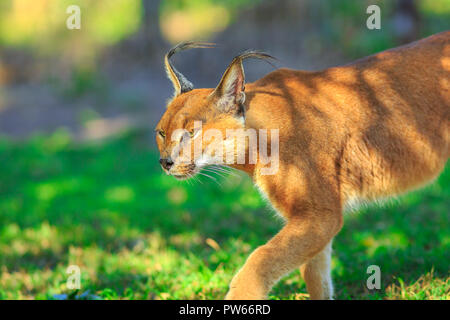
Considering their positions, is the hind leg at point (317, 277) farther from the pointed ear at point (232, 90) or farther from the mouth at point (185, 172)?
the pointed ear at point (232, 90)

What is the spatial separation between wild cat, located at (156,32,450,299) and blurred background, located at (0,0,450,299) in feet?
3.08

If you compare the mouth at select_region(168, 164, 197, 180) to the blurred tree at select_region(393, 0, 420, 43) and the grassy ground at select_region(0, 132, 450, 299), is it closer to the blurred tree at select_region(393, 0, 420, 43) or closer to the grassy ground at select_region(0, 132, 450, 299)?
the grassy ground at select_region(0, 132, 450, 299)

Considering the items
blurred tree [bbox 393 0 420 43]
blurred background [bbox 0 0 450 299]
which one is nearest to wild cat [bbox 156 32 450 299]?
blurred background [bbox 0 0 450 299]

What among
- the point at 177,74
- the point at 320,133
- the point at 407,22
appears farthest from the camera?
the point at 407,22

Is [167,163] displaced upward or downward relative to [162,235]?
upward

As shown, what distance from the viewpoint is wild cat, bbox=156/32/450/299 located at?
3.17 m

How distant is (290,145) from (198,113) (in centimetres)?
59

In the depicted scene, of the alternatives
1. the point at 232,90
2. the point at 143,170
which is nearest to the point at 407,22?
the point at 143,170

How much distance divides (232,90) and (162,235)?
2823mm

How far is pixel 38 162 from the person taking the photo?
28.3 ft

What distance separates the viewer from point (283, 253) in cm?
305

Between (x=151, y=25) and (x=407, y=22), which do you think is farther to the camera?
(x=151, y=25)

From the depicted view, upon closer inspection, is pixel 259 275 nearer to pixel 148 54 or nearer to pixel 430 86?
pixel 430 86

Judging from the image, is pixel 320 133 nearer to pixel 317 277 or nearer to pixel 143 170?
pixel 317 277
